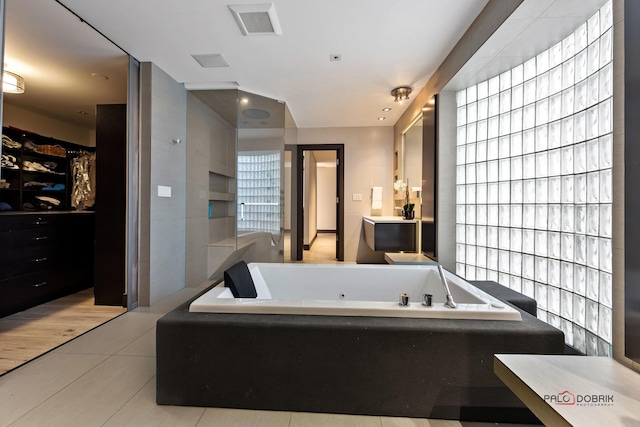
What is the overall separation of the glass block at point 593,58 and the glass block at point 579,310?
130cm

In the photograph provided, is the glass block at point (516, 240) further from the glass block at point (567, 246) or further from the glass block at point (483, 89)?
the glass block at point (483, 89)

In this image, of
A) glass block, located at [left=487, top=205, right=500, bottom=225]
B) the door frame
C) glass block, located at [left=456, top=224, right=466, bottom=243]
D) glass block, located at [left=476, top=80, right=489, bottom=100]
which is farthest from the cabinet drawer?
glass block, located at [left=476, top=80, right=489, bottom=100]

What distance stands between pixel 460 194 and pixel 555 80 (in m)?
1.23

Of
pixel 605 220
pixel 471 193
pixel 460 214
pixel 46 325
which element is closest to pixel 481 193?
pixel 471 193

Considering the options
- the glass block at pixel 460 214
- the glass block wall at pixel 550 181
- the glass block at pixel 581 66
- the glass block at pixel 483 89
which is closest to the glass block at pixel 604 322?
the glass block wall at pixel 550 181

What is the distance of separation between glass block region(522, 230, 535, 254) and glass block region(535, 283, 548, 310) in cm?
24

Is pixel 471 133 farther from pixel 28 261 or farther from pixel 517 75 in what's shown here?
pixel 28 261

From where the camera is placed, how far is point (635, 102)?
1.10 metres

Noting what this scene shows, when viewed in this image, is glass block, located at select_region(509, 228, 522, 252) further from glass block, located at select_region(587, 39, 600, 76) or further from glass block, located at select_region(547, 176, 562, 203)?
glass block, located at select_region(587, 39, 600, 76)

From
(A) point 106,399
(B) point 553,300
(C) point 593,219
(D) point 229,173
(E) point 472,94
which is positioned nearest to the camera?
(A) point 106,399

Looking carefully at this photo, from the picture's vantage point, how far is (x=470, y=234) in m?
2.81

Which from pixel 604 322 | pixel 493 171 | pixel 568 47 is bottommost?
pixel 604 322

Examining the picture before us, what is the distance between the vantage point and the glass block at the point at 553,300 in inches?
74.4

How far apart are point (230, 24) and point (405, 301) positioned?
2265 millimetres
